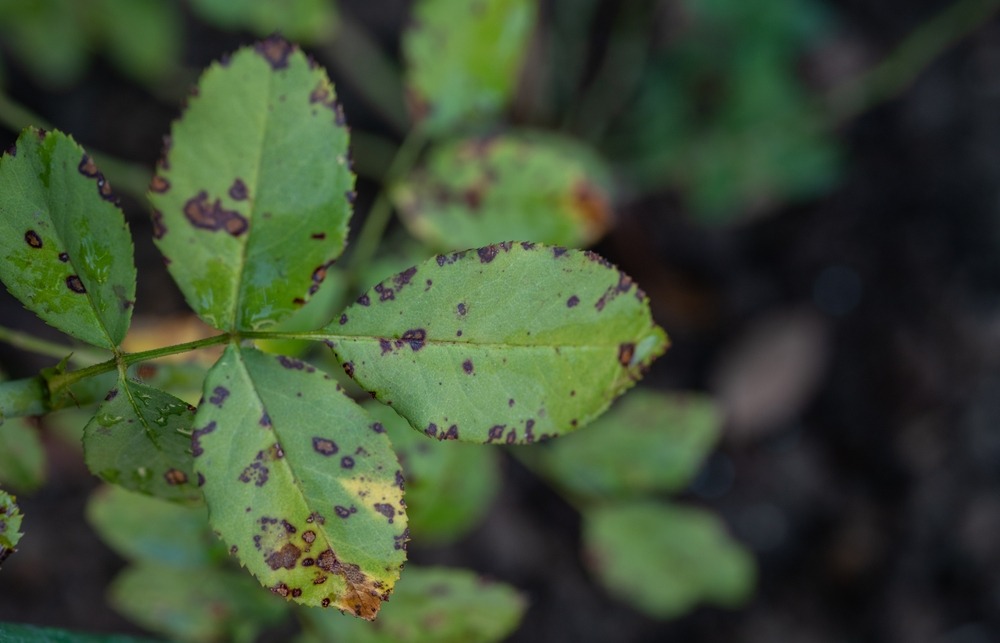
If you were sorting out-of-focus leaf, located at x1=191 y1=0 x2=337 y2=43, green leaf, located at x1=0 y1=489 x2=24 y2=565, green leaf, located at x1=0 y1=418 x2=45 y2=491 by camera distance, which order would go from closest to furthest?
1. green leaf, located at x1=0 y1=489 x2=24 y2=565
2. green leaf, located at x1=0 y1=418 x2=45 y2=491
3. out-of-focus leaf, located at x1=191 y1=0 x2=337 y2=43

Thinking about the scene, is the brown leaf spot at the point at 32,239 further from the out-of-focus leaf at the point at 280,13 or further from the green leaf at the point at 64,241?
→ the out-of-focus leaf at the point at 280,13

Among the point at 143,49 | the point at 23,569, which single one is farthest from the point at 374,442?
the point at 23,569

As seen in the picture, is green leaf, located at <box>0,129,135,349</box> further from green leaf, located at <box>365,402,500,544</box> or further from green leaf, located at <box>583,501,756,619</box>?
green leaf, located at <box>583,501,756,619</box>

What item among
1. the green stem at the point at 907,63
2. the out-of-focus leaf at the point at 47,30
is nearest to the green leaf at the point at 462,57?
the out-of-focus leaf at the point at 47,30

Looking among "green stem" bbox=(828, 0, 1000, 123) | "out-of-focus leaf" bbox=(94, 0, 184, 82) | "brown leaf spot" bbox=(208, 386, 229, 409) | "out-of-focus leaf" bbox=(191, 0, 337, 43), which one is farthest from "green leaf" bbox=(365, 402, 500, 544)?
"green stem" bbox=(828, 0, 1000, 123)

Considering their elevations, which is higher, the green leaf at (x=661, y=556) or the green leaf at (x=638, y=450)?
the green leaf at (x=638, y=450)

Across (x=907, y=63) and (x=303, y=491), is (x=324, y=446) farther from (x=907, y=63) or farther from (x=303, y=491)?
(x=907, y=63)

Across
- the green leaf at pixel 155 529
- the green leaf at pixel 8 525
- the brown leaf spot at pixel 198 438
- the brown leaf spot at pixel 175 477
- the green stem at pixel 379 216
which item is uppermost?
the green stem at pixel 379 216
